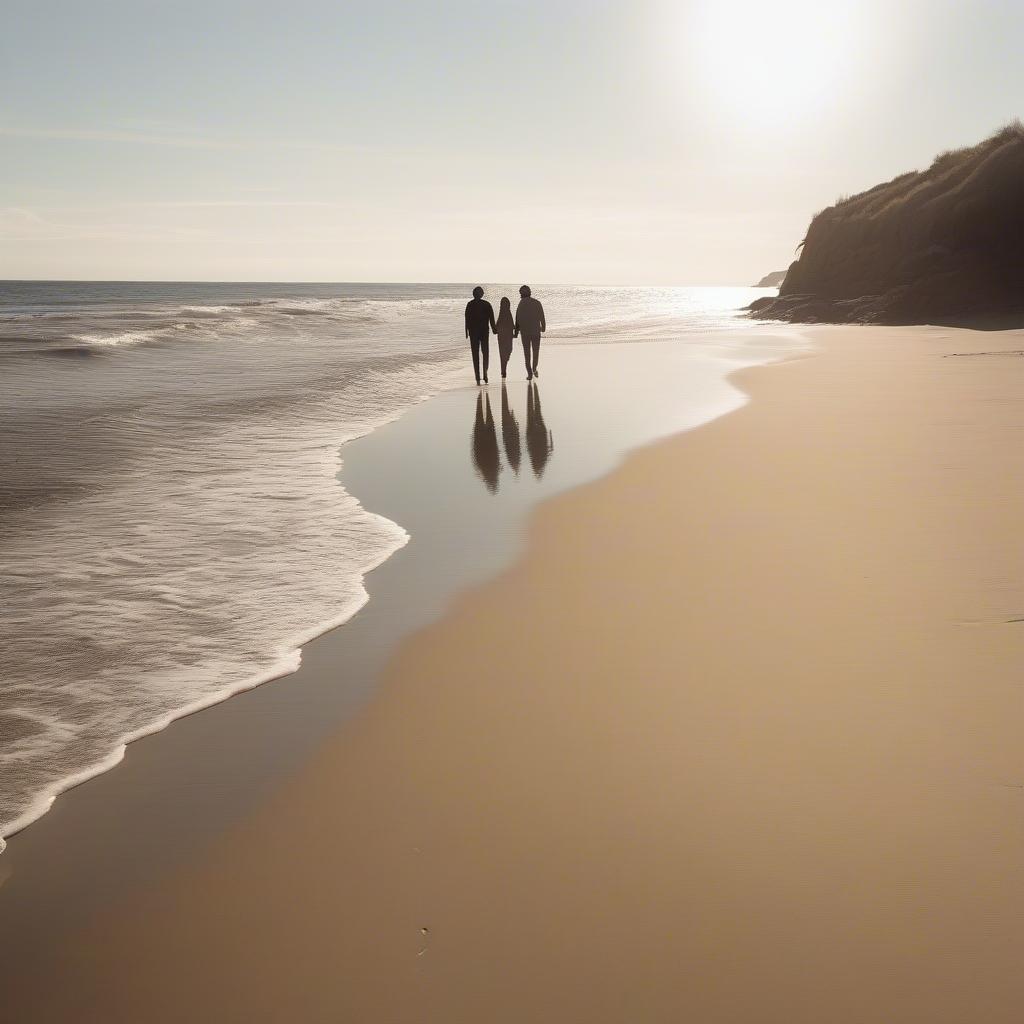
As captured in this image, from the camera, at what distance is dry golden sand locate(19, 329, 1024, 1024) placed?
7.73 ft

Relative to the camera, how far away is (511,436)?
11.5 metres

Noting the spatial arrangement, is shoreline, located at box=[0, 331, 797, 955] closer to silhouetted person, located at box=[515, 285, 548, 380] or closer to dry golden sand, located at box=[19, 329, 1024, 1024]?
dry golden sand, located at box=[19, 329, 1024, 1024]

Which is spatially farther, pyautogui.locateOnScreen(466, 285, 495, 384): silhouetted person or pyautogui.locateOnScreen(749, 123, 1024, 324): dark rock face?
pyautogui.locateOnScreen(749, 123, 1024, 324): dark rock face

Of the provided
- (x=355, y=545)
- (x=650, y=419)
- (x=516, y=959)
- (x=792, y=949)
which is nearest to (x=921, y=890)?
(x=792, y=949)

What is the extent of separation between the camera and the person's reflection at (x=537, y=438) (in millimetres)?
9652

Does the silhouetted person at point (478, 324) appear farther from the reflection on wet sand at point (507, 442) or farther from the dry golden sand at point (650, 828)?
the dry golden sand at point (650, 828)

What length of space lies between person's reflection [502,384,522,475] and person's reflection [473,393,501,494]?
13 centimetres

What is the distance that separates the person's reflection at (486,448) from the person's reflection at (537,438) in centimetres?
40

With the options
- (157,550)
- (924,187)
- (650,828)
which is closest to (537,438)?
(157,550)

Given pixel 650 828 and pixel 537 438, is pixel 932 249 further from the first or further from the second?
pixel 650 828

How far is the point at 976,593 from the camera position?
4820mm

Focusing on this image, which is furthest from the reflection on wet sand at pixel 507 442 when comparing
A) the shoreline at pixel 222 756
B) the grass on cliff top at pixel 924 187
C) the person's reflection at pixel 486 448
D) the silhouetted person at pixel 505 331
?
the grass on cliff top at pixel 924 187

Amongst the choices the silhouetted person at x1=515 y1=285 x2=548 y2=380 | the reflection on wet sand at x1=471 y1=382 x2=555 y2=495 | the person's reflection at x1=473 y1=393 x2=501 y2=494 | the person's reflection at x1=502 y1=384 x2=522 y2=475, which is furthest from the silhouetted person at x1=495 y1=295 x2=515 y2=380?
the person's reflection at x1=473 y1=393 x2=501 y2=494

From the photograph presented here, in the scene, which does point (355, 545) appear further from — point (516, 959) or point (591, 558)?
point (516, 959)
